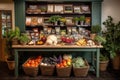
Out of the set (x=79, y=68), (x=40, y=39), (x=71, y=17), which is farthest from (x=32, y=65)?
(x=71, y=17)

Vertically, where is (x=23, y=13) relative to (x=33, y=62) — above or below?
above

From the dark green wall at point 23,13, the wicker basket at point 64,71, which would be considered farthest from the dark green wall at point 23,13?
the wicker basket at point 64,71

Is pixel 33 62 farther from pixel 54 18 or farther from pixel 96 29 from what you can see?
pixel 96 29

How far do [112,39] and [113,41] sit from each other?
0.22ft

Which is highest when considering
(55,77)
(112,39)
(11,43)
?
(112,39)

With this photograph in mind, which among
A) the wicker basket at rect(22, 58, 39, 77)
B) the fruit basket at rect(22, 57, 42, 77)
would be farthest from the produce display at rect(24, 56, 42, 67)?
the wicker basket at rect(22, 58, 39, 77)

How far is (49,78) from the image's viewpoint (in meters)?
6.32

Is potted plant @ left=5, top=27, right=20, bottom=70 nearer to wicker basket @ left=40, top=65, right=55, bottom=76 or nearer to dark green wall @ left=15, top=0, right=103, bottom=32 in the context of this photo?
dark green wall @ left=15, top=0, right=103, bottom=32

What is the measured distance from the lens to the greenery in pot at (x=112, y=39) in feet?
22.6

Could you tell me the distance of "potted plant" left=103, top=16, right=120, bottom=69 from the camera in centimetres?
691

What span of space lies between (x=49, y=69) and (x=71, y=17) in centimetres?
215

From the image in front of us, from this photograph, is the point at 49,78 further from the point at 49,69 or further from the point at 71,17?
the point at 71,17

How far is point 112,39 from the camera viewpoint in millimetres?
7121

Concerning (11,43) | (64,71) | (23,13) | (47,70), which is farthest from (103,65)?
(23,13)
